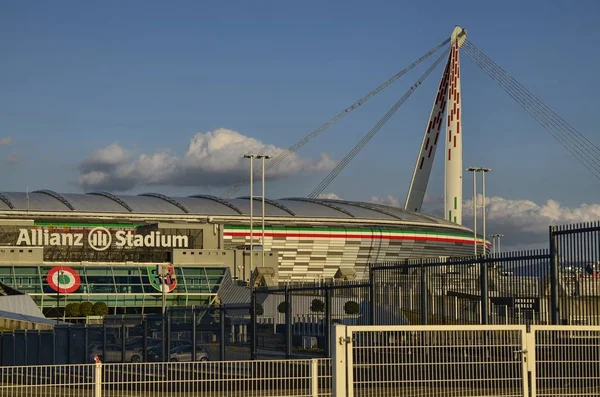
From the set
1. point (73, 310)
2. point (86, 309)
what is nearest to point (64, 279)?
point (73, 310)

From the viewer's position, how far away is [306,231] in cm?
12519

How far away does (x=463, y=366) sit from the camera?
1323 centimetres

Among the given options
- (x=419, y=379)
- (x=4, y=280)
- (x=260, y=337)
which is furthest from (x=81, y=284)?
(x=419, y=379)

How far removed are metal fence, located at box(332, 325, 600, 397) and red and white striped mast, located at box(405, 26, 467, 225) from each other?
387ft

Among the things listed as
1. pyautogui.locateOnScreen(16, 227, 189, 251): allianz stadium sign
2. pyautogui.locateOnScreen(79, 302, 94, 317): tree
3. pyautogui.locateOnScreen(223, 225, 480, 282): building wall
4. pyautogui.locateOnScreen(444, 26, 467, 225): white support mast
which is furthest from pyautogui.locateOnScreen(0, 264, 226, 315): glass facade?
pyautogui.locateOnScreen(444, 26, 467, 225): white support mast

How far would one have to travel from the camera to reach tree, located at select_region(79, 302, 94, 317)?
76.3 m

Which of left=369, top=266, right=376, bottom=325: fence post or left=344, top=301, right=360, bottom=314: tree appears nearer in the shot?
left=369, top=266, right=376, bottom=325: fence post

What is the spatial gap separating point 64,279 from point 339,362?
2929 inches

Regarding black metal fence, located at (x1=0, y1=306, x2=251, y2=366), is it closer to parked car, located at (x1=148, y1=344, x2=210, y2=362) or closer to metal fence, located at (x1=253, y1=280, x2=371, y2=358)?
parked car, located at (x1=148, y1=344, x2=210, y2=362)

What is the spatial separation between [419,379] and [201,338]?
23597mm

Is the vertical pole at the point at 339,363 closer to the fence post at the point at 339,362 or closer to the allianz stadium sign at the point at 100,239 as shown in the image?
the fence post at the point at 339,362

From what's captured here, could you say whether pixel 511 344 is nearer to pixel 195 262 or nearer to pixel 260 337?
pixel 260 337

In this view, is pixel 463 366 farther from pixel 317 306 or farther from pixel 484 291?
pixel 317 306

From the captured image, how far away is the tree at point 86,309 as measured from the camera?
76.3 metres
